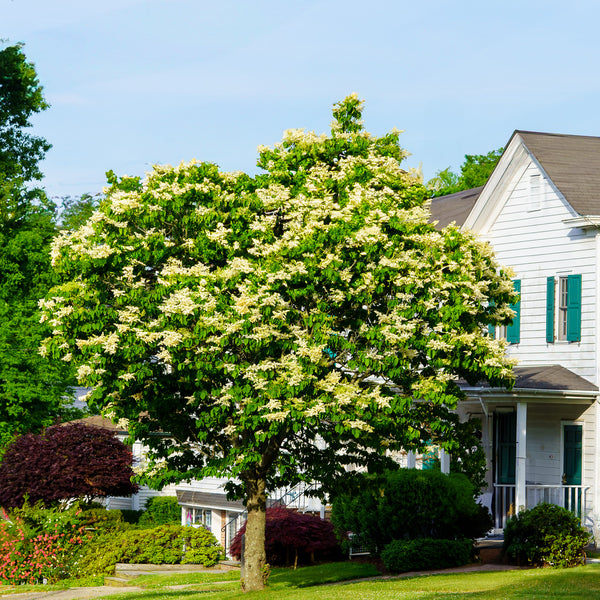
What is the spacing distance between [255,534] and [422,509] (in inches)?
159

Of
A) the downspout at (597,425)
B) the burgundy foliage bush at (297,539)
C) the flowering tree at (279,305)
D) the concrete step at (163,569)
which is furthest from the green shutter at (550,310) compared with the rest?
the concrete step at (163,569)

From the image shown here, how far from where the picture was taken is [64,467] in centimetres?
2772

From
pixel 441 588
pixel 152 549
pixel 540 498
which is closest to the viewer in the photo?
pixel 441 588

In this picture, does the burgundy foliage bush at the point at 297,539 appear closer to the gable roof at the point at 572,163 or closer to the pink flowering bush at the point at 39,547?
the pink flowering bush at the point at 39,547

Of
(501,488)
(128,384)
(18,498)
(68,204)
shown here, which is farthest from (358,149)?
(68,204)

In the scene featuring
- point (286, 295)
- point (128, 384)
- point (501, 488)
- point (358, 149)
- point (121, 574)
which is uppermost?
point (358, 149)

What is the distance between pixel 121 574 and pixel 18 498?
17.7 ft

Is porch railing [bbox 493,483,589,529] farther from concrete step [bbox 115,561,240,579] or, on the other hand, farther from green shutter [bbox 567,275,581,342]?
concrete step [bbox 115,561,240,579]

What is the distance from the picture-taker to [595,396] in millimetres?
22422

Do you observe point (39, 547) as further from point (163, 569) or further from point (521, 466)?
point (521, 466)

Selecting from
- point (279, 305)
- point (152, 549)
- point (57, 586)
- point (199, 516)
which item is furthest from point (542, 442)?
point (199, 516)

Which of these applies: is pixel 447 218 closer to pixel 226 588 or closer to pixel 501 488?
pixel 501 488

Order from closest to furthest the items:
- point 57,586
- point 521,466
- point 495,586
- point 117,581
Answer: point 495,586
point 521,466
point 57,586
point 117,581

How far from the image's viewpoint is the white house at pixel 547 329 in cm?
2252
